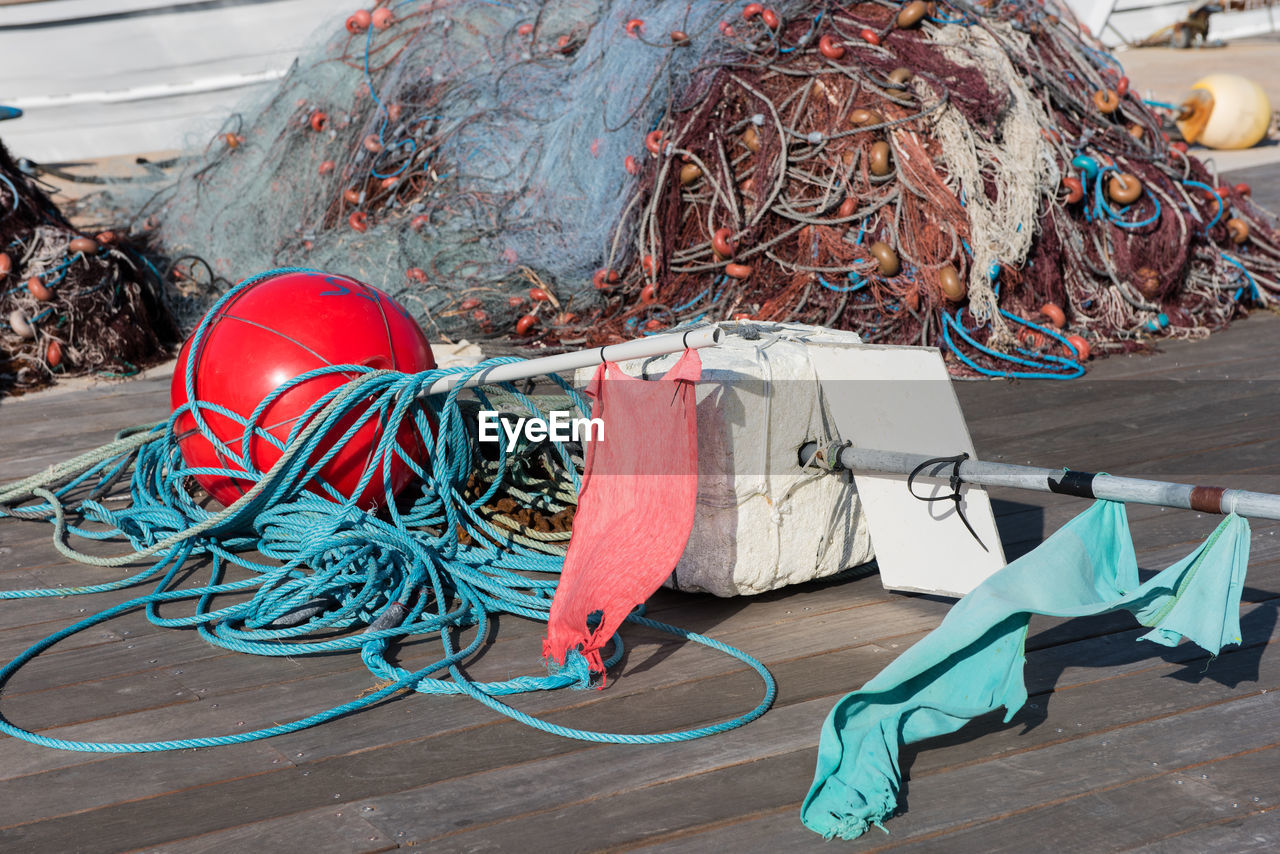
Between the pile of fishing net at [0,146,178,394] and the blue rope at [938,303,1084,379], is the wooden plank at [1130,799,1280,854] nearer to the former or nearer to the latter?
the blue rope at [938,303,1084,379]

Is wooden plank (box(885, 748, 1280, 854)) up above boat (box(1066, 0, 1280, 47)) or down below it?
below

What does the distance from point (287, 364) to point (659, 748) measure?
1.52 m

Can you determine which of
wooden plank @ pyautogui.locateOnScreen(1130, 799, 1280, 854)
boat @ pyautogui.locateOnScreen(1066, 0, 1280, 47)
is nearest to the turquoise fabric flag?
wooden plank @ pyautogui.locateOnScreen(1130, 799, 1280, 854)

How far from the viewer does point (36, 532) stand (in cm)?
351

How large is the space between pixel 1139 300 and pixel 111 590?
4359mm

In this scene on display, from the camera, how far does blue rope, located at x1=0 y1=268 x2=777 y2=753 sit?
2656mm

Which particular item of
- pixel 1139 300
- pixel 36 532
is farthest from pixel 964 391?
pixel 36 532

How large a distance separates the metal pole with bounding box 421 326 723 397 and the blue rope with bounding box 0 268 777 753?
43 millimetres

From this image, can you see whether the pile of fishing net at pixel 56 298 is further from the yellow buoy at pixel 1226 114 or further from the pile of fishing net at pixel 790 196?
the yellow buoy at pixel 1226 114

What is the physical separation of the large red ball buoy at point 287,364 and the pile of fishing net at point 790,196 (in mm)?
1958

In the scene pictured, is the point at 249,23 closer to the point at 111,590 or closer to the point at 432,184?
the point at 432,184

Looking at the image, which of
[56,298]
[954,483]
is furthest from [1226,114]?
[56,298]

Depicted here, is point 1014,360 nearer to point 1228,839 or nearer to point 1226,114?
point 1228,839

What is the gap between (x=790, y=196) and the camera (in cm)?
504
